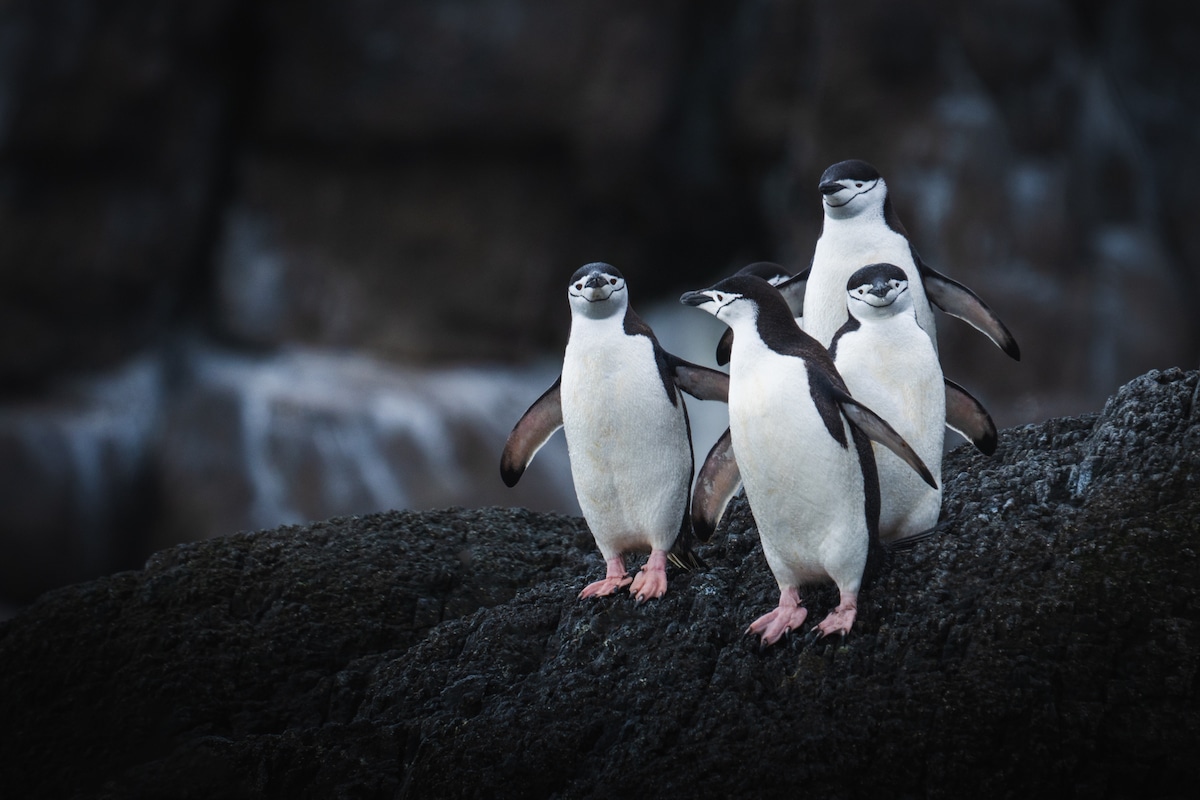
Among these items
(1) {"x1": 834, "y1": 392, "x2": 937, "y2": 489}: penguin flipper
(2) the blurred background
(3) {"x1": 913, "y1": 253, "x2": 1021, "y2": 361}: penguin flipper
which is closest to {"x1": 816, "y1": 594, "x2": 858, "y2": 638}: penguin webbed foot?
(1) {"x1": 834, "y1": 392, "x2": 937, "y2": 489}: penguin flipper

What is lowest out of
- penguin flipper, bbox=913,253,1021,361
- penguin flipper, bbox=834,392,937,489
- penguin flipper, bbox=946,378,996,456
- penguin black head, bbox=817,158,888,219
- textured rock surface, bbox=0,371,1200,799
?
textured rock surface, bbox=0,371,1200,799

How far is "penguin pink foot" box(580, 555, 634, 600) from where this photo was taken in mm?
3150

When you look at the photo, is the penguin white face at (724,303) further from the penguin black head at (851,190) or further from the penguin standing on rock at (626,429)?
the penguin black head at (851,190)

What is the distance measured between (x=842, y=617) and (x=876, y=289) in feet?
2.63

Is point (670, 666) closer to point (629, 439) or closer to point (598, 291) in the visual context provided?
point (629, 439)

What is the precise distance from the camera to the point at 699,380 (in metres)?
3.25

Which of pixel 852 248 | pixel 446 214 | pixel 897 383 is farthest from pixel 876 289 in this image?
pixel 446 214

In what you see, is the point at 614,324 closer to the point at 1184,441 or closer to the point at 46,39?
the point at 1184,441

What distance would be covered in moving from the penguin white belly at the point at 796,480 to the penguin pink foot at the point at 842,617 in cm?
3

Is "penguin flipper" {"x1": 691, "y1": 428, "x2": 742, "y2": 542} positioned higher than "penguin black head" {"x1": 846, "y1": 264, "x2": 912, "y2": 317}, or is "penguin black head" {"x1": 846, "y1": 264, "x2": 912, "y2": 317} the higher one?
"penguin black head" {"x1": 846, "y1": 264, "x2": 912, "y2": 317}

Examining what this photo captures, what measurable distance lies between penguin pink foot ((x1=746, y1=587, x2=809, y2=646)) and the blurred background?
6381 mm

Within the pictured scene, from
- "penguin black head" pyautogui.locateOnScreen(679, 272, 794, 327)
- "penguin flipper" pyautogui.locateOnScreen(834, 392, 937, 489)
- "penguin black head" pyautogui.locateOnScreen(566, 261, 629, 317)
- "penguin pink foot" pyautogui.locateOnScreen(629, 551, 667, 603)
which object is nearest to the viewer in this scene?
"penguin flipper" pyautogui.locateOnScreen(834, 392, 937, 489)

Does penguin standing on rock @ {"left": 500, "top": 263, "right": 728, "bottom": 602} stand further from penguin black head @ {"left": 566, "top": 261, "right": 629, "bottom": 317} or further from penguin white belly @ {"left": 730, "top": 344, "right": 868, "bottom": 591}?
penguin white belly @ {"left": 730, "top": 344, "right": 868, "bottom": 591}

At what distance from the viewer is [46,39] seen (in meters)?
8.30
